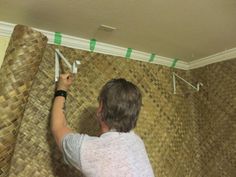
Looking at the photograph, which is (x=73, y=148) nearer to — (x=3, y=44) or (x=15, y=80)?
(x=15, y=80)

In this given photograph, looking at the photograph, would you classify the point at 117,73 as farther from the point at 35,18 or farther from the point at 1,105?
the point at 1,105

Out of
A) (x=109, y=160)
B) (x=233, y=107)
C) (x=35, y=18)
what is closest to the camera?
(x=109, y=160)

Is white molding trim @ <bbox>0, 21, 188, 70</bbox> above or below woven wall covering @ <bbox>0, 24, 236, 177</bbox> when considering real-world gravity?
above

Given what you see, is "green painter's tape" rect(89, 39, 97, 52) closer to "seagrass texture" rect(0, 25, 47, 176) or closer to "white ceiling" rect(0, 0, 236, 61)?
"white ceiling" rect(0, 0, 236, 61)

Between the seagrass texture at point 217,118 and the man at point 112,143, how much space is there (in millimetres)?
981

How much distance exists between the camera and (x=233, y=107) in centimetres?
Answer: 205

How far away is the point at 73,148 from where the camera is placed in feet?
4.02

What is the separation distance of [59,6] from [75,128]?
69 centimetres

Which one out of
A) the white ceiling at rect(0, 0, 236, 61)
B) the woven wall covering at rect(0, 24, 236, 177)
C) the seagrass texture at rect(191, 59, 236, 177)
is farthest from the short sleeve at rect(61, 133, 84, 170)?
the seagrass texture at rect(191, 59, 236, 177)

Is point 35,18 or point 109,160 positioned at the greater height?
point 35,18

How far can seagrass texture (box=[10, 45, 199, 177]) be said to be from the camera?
61.6 inches

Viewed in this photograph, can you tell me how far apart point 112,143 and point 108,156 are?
6 centimetres

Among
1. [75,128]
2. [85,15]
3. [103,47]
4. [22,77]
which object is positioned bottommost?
[75,128]

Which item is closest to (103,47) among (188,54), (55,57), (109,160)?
(55,57)
